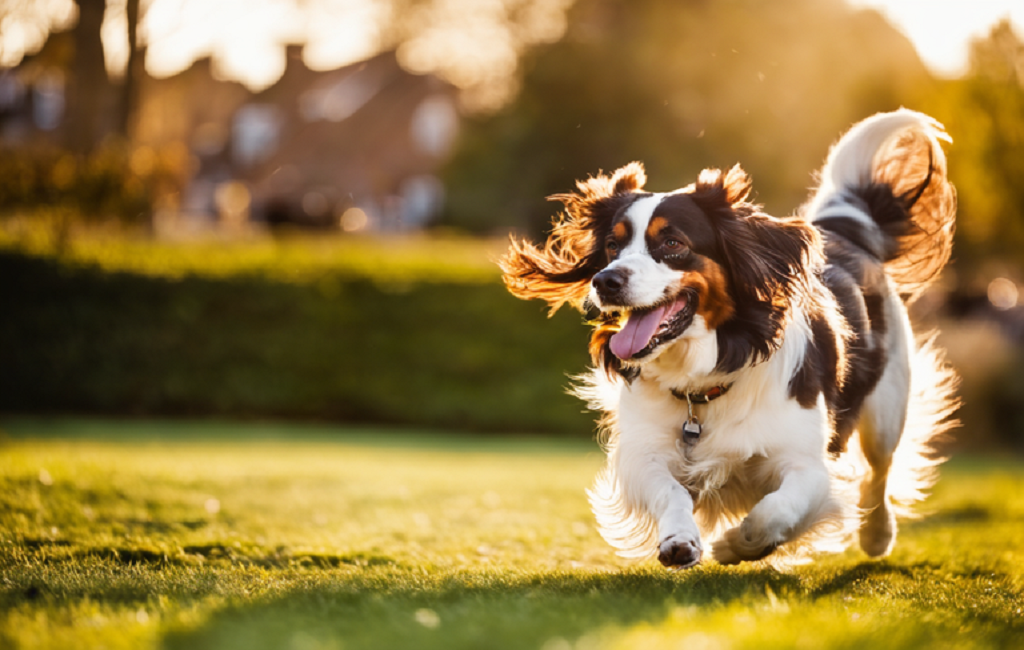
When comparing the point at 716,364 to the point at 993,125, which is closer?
the point at 716,364

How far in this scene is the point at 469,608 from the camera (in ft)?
10.8

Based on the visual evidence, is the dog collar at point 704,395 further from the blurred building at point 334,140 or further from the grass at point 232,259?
the blurred building at point 334,140

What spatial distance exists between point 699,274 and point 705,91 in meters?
22.0

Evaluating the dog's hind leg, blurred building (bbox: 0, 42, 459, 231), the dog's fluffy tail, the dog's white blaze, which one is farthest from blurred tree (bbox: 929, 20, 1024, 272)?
blurred building (bbox: 0, 42, 459, 231)

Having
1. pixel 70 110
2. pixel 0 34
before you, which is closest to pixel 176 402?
pixel 0 34

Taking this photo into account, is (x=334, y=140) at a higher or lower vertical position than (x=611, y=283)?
higher

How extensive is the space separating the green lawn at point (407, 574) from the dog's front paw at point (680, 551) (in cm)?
9

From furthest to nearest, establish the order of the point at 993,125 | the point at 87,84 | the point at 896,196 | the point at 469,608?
the point at 87,84
the point at 993,125
the point at 896,196
the point at 469,608

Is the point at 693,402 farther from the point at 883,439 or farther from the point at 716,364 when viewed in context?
the point at 883,439

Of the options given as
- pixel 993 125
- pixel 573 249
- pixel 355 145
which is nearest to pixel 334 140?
pixel 355 145

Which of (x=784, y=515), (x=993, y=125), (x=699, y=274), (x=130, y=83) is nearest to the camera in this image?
(x=784, y=515)

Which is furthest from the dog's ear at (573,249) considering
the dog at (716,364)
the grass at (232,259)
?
the grass at (232,259)

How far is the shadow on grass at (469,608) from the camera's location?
280 cm

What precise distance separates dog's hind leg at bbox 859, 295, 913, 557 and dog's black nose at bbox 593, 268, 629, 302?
6.69ft
